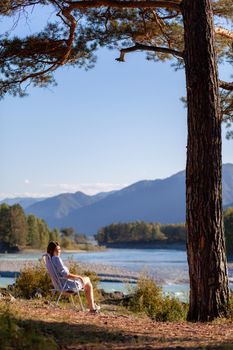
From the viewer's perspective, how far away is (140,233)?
82312 mm

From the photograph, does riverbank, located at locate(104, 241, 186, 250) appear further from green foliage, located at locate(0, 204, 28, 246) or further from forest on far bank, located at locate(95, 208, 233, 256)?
green foliage, located at locate(0, 204, 28, 246)

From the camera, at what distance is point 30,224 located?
70.7m

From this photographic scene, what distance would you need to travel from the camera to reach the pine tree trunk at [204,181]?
6.40 meters

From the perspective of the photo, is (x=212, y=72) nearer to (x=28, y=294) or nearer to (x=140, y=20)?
(x=140, y=20)

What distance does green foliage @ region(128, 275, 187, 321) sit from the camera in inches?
329

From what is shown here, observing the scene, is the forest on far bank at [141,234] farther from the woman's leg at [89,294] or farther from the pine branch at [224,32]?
the woman's leg at [89,294]

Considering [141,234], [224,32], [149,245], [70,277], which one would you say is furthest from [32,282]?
[141,234]

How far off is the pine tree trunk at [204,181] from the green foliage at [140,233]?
70.6 meters

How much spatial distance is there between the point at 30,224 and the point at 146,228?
60.8ft

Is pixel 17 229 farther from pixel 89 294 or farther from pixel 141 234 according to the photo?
pixel 89 294

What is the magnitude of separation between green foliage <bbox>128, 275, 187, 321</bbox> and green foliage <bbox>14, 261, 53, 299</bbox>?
1489 millimetres

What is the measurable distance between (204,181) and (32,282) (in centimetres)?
483

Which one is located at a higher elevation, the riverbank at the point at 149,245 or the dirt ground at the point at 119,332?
the riverbank at the point at 149,245

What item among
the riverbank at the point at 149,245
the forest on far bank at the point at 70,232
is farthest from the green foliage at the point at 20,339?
the riverbank at the point at 149,245
